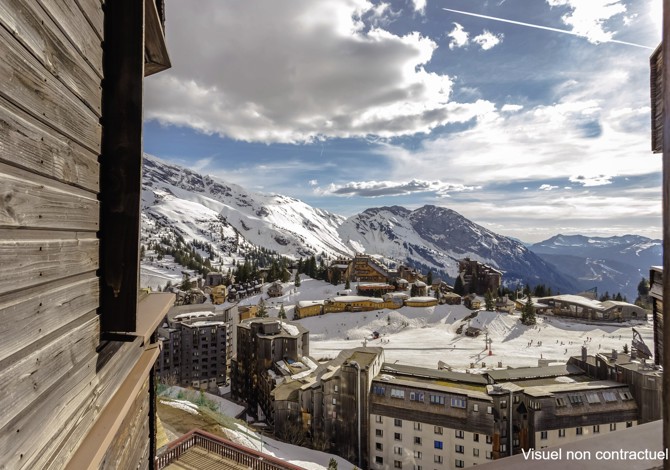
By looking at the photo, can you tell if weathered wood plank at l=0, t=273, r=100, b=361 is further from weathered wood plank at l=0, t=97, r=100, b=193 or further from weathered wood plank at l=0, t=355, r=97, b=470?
weathered wood plank at l=0, t=97, r=100, b=193

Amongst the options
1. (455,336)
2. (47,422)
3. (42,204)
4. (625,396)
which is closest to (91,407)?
(47,422)

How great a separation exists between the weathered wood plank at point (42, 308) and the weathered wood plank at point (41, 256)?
0.15 ft

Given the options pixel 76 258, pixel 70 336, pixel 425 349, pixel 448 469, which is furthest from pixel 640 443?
pixel 425 349

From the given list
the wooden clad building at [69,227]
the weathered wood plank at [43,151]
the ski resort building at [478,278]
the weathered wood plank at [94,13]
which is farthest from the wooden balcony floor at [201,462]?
the ski resort building at [478,278]

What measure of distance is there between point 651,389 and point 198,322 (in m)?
42.8

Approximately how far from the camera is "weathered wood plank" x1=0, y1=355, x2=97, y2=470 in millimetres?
1275

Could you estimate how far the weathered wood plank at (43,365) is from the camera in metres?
1.25

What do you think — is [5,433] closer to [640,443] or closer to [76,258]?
[76,258]

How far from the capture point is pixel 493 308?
57938 millimetres

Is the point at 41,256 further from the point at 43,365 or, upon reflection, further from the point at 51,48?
the point at 51,48

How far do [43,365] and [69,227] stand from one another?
0.68 metres

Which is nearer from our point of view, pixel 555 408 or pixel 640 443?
pixel 640 443

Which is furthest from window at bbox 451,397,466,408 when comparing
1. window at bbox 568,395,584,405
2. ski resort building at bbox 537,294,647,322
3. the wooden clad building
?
ski resort building at bbox 537,294,647,322

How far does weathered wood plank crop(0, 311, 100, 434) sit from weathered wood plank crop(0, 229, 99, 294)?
28 centimetres
